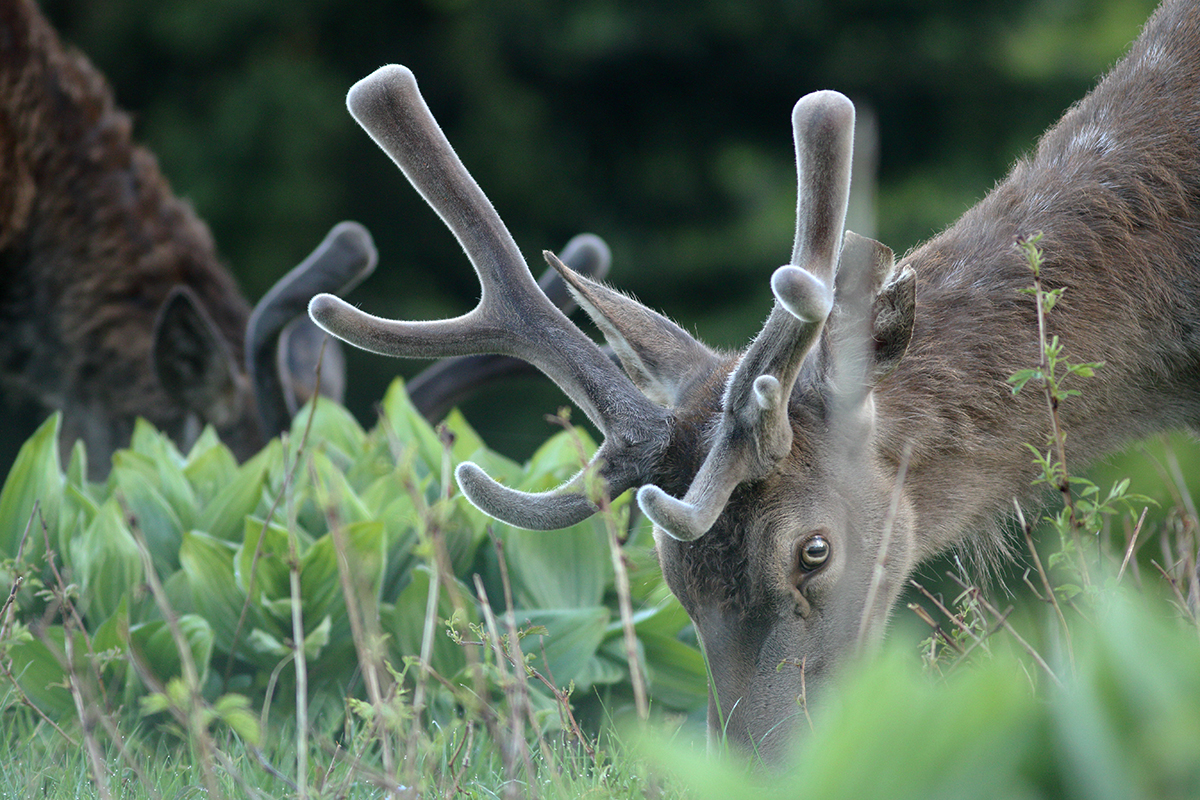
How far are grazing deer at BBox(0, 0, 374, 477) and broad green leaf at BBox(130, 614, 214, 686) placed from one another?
1.85m

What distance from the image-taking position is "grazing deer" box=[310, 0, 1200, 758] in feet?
7.61

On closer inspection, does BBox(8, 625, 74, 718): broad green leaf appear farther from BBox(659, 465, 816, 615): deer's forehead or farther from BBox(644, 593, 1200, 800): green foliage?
BBox(644, 593, 1200, 800): green foliage

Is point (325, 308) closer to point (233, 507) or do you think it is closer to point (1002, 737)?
point (233, 507)

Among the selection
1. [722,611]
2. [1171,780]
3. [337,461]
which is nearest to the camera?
[1171,780]

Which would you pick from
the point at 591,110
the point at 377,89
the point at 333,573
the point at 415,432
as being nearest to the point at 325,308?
the point at 377,89

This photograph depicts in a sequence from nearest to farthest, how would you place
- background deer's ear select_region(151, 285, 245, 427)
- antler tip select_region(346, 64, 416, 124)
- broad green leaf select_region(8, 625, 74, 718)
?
antler tip select_region(346, 64, 416, 124), broad green leaf select_region(8, 625, 74, 718), background deer's ear select_region(151, 285, 245, 427)

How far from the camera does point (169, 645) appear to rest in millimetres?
2906

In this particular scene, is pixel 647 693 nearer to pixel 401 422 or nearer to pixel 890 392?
pixel 890 392

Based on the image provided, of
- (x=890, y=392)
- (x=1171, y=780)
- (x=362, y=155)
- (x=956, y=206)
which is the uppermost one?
(x=1171, y=780)

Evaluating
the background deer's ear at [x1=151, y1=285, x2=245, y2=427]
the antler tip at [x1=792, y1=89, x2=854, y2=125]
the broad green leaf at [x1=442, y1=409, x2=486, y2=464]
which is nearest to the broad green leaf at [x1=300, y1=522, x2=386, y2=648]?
the broad green leaf at [x1=442, y1=409, x2=486, y2=464]

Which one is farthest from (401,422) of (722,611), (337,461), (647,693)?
Answer: (722,611)

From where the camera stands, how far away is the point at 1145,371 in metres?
2.74

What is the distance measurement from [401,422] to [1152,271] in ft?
7.63

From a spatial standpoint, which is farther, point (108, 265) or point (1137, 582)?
point (108, 265)
